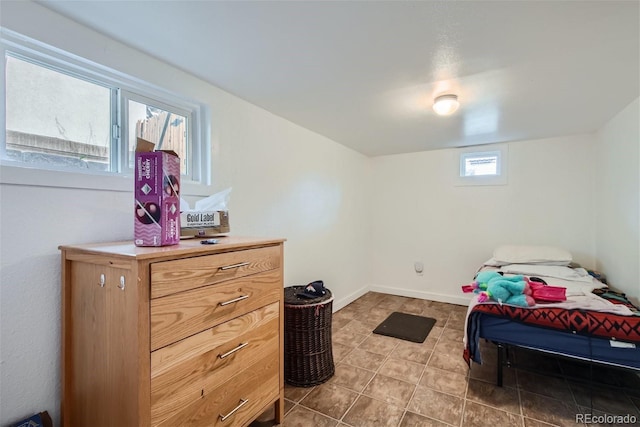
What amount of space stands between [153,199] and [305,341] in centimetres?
134

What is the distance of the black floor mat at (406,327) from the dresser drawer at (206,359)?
1.60m

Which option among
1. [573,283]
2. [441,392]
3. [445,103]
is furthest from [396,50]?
[573,283]

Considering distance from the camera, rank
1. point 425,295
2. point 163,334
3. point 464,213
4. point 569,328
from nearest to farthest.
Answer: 1. point 163,334
2. point 569,328
3. point 464,213
4. point 425,295

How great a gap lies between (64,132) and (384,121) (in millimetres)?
2267

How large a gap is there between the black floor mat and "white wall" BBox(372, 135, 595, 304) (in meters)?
0.82

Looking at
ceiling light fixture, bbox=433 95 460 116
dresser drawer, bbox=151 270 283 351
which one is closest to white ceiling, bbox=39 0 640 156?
ceiling light fixture, bbox=433 95 460 116

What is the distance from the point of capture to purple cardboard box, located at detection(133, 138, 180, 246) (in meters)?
1.16

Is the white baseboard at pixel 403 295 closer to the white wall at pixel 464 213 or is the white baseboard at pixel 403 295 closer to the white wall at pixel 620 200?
the white wall at pixel 464 213

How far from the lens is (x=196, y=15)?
49.2 inches

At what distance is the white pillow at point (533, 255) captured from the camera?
9.19 feet

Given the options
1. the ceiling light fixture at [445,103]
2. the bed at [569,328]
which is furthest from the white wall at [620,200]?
the ceiling light fixture at [445,103]

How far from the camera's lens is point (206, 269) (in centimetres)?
117

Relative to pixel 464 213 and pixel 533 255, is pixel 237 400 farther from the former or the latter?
pixel 464 213

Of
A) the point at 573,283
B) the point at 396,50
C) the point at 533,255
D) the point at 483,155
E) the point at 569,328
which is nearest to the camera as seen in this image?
the point at 396,50
